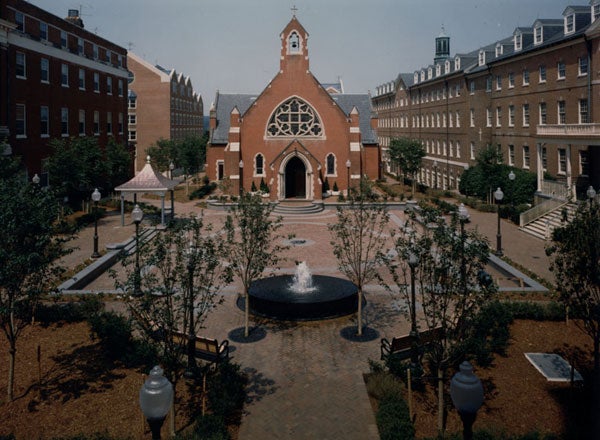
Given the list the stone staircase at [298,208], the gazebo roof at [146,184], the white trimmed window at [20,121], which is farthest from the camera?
the stone staircase at [298,208]

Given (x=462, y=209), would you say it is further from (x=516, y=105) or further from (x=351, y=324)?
(x=516, y=105)

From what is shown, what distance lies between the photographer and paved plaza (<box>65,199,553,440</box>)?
34.2 feet

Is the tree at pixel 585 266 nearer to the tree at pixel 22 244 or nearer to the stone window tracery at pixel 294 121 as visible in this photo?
the tree at pixel 22 244

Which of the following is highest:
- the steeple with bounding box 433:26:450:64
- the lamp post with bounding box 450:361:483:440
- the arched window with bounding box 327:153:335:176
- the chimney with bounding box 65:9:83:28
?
the steeple with bounding box 433:26:450:64

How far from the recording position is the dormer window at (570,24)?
115 ft

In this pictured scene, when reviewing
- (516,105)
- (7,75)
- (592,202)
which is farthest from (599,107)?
(7,75)

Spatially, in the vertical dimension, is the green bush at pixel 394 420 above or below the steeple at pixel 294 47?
below

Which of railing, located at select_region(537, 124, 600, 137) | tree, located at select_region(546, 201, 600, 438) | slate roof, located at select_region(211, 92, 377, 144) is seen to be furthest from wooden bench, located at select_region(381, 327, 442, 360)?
slate roof, located at select_region(211, 92, 377, 144)

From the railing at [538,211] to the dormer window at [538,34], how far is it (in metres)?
16.3

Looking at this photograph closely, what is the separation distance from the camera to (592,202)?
1196 cm

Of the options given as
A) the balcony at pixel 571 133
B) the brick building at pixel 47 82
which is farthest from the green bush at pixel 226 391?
the balcony at pixel 571 133

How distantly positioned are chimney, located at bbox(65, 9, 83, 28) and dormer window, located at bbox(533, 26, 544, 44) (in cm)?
4231

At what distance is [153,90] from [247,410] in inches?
2662

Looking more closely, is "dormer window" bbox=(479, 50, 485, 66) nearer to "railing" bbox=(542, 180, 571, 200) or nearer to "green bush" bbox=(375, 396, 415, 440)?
"railing" bbox=(542, 180, 571, 200)
